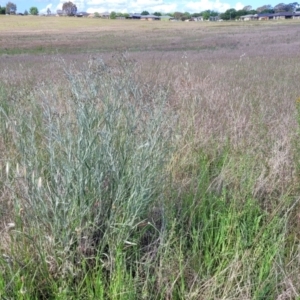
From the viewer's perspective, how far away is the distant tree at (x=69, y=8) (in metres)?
102

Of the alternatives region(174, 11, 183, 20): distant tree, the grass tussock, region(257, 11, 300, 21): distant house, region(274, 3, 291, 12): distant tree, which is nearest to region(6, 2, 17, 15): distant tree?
region(174, 11, 183, 20): distant tree

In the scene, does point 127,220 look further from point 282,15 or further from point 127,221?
point 282,15

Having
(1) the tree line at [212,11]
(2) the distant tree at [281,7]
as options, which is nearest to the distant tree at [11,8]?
(1) the tree line at [212,11]

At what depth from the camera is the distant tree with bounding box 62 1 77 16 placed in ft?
334

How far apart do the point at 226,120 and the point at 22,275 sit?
282 centimetres

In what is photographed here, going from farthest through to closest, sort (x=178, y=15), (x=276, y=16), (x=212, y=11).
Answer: (x=212, y=11), (x=178, y=15), (x=276, y=16)

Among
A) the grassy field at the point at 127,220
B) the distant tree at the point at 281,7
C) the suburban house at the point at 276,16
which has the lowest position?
the grassy field at the point at 127,220

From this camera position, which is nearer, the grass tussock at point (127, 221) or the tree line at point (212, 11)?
the grass tussock at point (127, 221)

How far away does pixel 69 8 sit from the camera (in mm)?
102938

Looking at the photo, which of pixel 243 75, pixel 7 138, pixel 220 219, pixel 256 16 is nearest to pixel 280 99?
pixel 243 75

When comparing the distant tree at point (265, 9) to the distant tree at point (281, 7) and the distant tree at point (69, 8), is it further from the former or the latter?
the distant tree at point (69, 8)

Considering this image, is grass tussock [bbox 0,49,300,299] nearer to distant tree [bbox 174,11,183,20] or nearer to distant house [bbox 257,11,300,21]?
distant house [bbox 257,11,300,21]

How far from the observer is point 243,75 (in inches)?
288

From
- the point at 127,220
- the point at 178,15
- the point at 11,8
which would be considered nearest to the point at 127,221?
the point at 127,220
